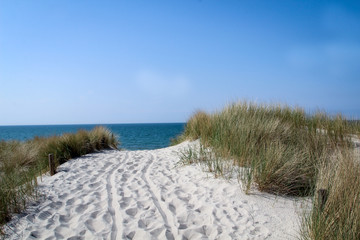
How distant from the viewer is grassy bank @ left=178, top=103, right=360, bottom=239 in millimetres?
2637

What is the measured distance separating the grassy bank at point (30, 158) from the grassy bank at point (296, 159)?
11.6 ft

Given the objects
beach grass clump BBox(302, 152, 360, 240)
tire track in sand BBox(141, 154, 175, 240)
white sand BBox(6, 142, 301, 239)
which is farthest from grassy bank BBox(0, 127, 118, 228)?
beach grass clump BBox(302, 152, 360, 240)

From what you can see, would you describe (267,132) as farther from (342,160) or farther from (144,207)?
(144,207)

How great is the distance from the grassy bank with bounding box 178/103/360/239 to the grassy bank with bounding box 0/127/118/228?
3.54 meters

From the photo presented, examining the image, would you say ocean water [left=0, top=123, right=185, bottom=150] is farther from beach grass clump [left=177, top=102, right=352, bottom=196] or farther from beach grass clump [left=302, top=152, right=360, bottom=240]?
beach grass clump [left=302, top=152, right=360, bottom=240]

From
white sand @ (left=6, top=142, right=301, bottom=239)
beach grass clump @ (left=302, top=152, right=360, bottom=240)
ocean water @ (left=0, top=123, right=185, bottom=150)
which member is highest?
beach grass clump @ (left=302, top=152, right=360, bottom=240)

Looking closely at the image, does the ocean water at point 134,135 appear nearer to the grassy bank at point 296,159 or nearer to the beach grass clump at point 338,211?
the grassy bank at point 296,159

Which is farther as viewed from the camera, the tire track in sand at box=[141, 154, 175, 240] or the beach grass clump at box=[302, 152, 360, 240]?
the tire track in sand at box=[141, 154, 175, 240]

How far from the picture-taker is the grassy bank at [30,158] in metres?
3.68

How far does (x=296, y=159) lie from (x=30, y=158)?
7778 millimetres

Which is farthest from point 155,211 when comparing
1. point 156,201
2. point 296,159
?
point 296,159

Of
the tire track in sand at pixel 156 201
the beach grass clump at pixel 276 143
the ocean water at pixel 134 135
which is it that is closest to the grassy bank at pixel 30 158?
the ocean water at pixel 134 135

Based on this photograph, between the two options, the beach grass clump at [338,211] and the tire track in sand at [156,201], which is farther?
the tire track in sand at [156,201]

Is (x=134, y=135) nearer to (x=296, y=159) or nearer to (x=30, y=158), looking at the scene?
(x=30, y=158)
